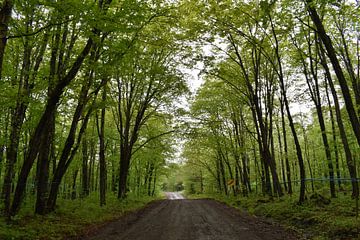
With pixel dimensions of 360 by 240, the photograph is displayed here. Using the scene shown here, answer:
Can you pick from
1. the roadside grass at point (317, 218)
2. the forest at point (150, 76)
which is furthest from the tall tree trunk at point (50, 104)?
the roadside grass at point (317, 218)

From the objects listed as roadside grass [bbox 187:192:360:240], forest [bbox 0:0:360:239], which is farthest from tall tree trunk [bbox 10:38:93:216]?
roadside grass [bbox 187:192:360:240]

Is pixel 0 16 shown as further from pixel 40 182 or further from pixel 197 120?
pixel 197 120

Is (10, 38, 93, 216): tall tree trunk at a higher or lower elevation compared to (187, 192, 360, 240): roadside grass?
higher

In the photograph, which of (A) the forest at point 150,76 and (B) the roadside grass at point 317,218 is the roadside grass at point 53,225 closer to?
(A) the forest at point 150,76

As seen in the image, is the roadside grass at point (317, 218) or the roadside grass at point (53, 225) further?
the roadside grass at point (317, 218)

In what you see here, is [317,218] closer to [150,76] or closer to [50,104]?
[50,104]

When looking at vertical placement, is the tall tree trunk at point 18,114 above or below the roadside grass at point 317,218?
above

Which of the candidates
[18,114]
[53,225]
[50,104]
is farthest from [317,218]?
[18,114]

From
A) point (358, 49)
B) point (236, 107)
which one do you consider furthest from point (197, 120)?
point (358, 49)

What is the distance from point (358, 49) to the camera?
62.7 ft

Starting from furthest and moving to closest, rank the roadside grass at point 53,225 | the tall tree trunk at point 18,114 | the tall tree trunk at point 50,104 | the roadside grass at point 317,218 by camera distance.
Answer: the tall tree trunk at point 18,114, the tall tree trunk at point 50,104, the roadside grass at point 317,218, the roadside grass at point 53,225

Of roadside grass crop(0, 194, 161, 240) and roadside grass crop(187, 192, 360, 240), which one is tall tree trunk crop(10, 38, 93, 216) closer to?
roadside grass crop(0, 194, 161, 240)

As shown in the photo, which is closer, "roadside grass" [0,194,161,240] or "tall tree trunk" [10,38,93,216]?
"roadside grass" [0,194,161,240]

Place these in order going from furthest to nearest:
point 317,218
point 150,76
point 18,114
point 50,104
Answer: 1. point 150,76
2. point 18,114
3. point 317,218
4. point 50,104
